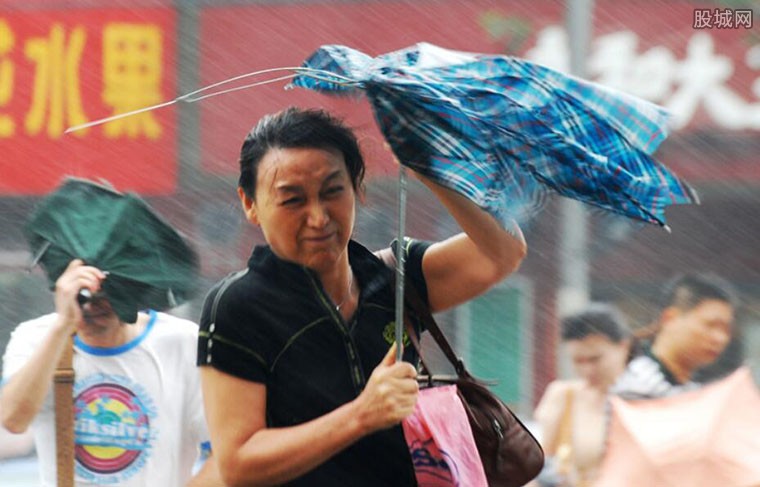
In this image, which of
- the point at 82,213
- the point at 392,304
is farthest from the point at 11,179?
the point at 392,304

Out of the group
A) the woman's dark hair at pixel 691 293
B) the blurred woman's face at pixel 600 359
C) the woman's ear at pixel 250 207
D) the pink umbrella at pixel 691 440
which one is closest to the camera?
the woman's ear at pixel 250 207

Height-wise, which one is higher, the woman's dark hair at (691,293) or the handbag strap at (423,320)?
the handbag strap at (423,320)

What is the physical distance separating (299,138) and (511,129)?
406 mm

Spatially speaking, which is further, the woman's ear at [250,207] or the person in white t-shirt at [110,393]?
the person in white t-shirt at [110,393]

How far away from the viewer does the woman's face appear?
8.60 feet

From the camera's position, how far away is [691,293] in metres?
4.72

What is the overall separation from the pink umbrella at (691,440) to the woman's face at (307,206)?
2.00 m

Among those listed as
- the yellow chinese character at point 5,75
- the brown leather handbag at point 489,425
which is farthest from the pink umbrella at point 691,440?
the yellow chinese character at point 5,75

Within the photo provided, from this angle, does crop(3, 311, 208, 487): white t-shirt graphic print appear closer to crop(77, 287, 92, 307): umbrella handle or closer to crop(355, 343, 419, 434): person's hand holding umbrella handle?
crop(77, 287, 92, 307): umbrella handle

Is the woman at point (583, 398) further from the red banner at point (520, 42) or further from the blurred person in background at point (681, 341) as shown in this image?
the red banner at point (520, 42)

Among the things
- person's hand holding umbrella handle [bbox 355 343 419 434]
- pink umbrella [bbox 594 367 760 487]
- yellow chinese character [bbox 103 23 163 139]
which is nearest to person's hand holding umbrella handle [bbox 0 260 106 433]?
person's hand holding umbrella handle [bbox 355 343 419 434]

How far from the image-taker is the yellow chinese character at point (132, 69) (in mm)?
7957

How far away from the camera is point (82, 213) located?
3707 millimetres

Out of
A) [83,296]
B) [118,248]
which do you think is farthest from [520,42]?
[83,296]
